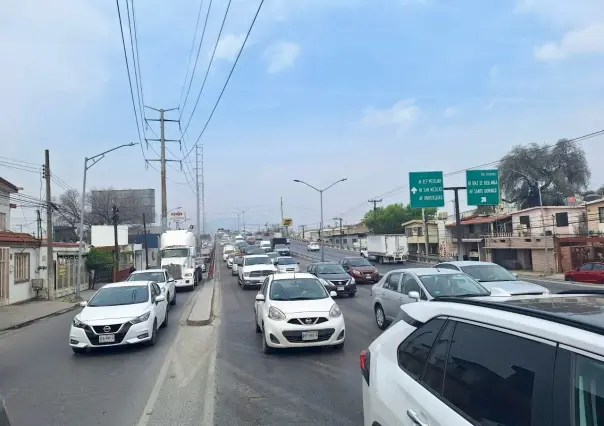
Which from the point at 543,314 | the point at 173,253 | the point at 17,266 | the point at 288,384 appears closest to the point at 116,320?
the point at 288,384

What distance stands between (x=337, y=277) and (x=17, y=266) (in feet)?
55.2

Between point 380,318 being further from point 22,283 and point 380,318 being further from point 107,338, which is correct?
point 22,283

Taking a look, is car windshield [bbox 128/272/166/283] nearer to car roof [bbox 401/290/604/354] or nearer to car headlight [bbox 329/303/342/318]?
car headlight [bbox 329/303/342/318]

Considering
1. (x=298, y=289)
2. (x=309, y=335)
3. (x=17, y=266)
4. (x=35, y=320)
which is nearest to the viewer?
(x=309, y=335)

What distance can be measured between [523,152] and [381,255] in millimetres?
32374

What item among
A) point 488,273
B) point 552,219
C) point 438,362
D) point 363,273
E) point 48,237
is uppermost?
point 552,219

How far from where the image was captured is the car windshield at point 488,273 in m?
13.7

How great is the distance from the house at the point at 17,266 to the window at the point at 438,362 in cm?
2502

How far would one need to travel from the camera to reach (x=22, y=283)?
82.6 ft

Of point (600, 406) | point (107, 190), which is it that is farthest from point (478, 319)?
point (107, 190)

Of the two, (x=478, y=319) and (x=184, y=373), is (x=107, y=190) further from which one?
(x=478, y=319)

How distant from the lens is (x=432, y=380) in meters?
2.85

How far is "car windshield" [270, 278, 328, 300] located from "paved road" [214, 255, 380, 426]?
1.16 metres

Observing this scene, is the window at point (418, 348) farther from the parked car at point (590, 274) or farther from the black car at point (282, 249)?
the black car at point (282, 249)
